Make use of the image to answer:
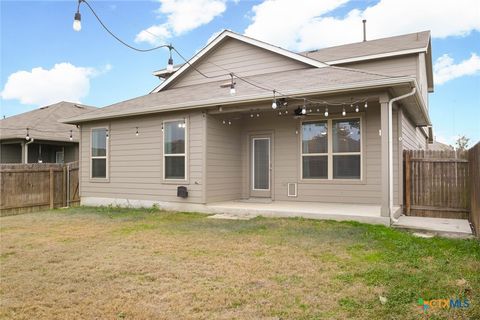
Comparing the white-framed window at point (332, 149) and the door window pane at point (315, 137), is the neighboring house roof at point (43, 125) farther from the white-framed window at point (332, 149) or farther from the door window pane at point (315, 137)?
the white-framed window at point (332, 149)

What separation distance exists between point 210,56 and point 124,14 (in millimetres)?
3536

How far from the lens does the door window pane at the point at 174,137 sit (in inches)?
350

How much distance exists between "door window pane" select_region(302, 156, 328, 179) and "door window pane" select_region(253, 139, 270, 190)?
1134 millimetres

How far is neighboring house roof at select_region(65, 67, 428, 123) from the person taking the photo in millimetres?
6633

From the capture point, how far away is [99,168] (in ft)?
34.8

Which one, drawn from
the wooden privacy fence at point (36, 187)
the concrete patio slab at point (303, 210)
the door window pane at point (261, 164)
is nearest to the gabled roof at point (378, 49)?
the door window pane at point (261, 164)

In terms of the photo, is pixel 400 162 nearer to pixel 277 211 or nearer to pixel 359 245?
pixel 277 211

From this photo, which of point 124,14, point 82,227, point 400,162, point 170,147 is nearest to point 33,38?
point 124,14

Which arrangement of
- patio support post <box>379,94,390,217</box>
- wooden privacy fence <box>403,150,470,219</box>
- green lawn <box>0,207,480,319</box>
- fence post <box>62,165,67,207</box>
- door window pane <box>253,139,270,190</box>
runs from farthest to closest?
1. fence post <box>62,165,67,207</box>
2. door window pane <box>253,139,270,190</box>
3. wooden privacy fence <box>403,150,470,219</box>
4. patio support post <box>379,94,390,217</box>
5. green lawn <box>0,207,480,319</box>

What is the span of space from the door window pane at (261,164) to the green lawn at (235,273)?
3169 millimetres

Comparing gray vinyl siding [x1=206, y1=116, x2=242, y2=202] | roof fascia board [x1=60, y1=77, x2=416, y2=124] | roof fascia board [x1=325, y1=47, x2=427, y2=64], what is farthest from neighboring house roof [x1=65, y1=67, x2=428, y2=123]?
roof fascia board [x1=325, y1=47, x2=427, y2=64]

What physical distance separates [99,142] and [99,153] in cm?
34

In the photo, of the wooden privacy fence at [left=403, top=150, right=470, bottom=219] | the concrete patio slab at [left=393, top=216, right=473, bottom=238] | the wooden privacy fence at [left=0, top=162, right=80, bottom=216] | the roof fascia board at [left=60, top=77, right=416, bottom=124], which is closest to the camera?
the concrete patio slab at [left=393, top=216, right=473, bottom=238]

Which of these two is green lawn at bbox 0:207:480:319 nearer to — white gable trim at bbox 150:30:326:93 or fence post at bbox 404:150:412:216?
fence post at bbox 404:150:412:216
